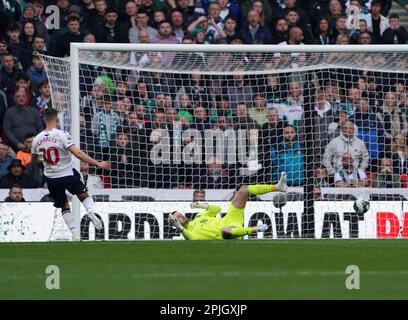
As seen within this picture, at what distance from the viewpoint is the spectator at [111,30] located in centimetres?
2417

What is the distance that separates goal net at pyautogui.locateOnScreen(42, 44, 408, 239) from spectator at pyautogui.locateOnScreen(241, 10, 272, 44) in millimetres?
2685

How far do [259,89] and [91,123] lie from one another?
3.20m

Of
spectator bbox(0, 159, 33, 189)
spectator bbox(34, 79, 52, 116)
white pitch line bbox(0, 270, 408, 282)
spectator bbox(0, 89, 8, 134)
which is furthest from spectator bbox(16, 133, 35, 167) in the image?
white pitch line bbox(0, 270, 408, 282)

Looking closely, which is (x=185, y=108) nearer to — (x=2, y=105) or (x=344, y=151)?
(x=344, y=151)

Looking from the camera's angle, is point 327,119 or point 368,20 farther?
point 368,20

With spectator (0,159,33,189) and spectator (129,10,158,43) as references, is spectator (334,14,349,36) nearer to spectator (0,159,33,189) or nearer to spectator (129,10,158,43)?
spectator (129,10,158,43)

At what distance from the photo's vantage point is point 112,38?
2431 centimetres

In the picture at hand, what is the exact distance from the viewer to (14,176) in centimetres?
2142
